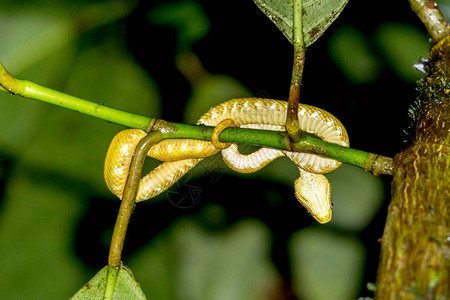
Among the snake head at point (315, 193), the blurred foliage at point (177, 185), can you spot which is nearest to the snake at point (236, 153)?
the snake head at point (315, 193)

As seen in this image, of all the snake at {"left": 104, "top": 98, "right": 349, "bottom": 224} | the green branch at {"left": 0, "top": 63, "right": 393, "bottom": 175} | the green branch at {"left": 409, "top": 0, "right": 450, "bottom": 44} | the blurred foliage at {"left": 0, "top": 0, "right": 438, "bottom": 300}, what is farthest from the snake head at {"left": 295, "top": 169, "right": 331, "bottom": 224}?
the blurred foliage at {"left": 0, "top": 0, "right": 438, "bottom": 300}

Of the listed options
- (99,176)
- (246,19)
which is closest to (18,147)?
(99,176)

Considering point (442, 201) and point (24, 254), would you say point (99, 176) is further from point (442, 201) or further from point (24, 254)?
point (442, 201)

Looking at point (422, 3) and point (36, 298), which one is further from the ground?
point (422, 3)

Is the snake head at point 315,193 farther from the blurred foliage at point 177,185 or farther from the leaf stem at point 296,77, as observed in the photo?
the blurred foliage at point 177,185

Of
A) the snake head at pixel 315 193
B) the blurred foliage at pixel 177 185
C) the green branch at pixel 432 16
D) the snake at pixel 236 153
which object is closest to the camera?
the green branch at pixel 432 16
